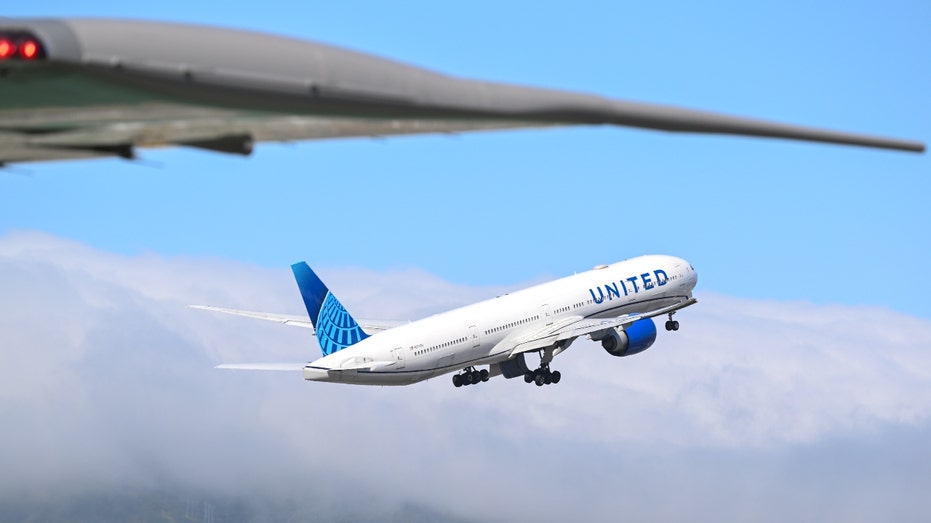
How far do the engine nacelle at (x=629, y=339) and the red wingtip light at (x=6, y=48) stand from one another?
119352mm

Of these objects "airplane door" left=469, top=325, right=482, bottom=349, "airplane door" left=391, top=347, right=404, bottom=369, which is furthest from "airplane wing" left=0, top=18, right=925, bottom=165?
"airplane door" left=469, top=325, right=482, bottom=349

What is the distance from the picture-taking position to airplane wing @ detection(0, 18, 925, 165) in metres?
15.1

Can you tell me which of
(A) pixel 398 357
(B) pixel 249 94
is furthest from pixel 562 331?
(B) pixel 249 94

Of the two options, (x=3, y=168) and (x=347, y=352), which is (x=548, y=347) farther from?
(x=3, y=168)

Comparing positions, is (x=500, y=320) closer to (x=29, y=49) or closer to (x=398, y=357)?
(x=398, y=357)

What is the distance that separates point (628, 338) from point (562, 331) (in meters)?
6.34

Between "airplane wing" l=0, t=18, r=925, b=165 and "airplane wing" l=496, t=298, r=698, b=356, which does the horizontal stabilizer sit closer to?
"airplane wing" l=496, t=298, r=698, b=356

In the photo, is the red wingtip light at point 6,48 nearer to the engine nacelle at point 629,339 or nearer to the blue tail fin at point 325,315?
the blue tail fin at point 325,315

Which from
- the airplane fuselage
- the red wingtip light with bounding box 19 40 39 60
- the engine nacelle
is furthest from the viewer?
the engine nacelle

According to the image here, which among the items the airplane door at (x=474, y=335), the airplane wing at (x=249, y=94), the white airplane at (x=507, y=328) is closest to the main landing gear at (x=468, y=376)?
the white airplane at (x=507, y=328)

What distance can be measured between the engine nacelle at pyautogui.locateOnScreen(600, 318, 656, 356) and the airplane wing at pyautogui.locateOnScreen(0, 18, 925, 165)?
11528cm

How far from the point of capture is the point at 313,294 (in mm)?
136625

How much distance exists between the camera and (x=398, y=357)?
4658 inches

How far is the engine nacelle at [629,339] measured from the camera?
438 ft
